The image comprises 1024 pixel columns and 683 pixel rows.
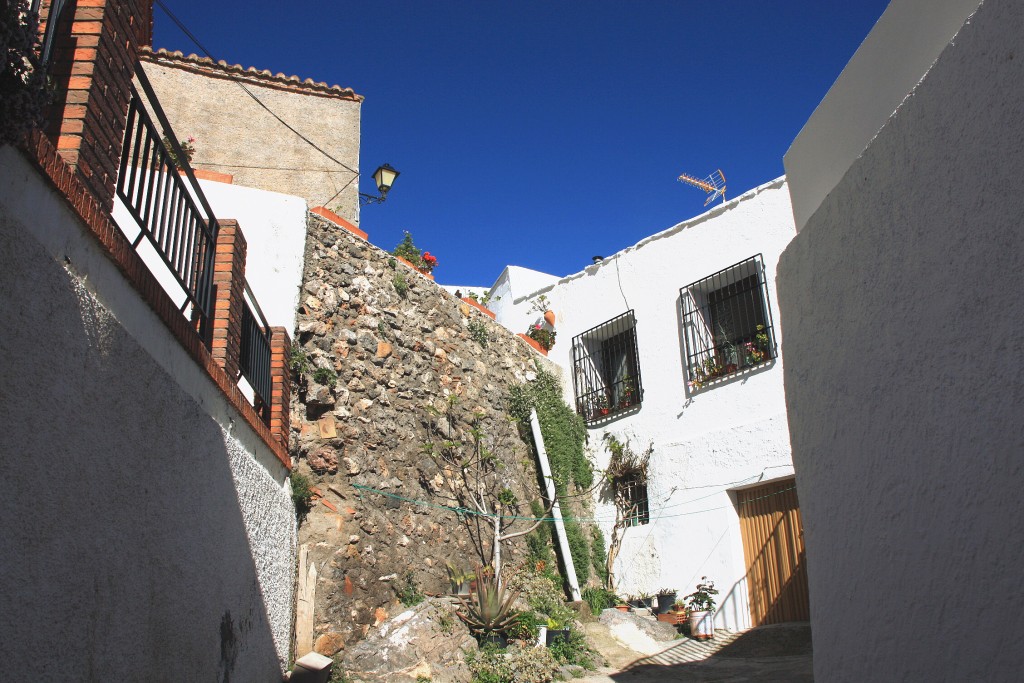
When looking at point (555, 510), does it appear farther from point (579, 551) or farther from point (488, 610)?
point (488, 610)

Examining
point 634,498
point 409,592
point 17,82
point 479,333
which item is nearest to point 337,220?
point 479,333

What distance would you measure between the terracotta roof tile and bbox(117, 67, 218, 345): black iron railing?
7948 mm

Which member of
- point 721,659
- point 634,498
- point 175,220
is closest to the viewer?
point 175,220

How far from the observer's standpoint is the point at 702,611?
10.2 m

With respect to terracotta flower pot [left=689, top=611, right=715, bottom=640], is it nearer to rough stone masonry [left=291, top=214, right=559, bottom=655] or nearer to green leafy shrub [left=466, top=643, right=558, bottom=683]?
rough stone masonry [left=291, top=214, right=559, bottom=655]

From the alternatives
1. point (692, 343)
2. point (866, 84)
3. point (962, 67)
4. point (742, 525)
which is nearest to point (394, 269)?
point (692, 343)

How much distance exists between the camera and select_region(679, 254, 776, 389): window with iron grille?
11047 mm

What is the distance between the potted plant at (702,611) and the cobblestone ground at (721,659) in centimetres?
14

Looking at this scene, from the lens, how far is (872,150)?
4.04m

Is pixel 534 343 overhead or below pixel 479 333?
overhead

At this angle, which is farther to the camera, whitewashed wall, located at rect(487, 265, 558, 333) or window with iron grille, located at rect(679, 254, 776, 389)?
whitewashed wall, located at rect(487, 265, 558, 333)

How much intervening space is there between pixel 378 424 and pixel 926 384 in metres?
6.53

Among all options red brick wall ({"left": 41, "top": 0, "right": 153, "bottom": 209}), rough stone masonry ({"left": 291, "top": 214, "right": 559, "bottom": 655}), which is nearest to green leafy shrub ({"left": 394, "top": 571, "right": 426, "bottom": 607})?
rough stone masonry ({"left": 291, "top": 214, "right": 559, "bottom": 655})

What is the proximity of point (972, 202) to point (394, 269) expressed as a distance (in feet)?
26.0
